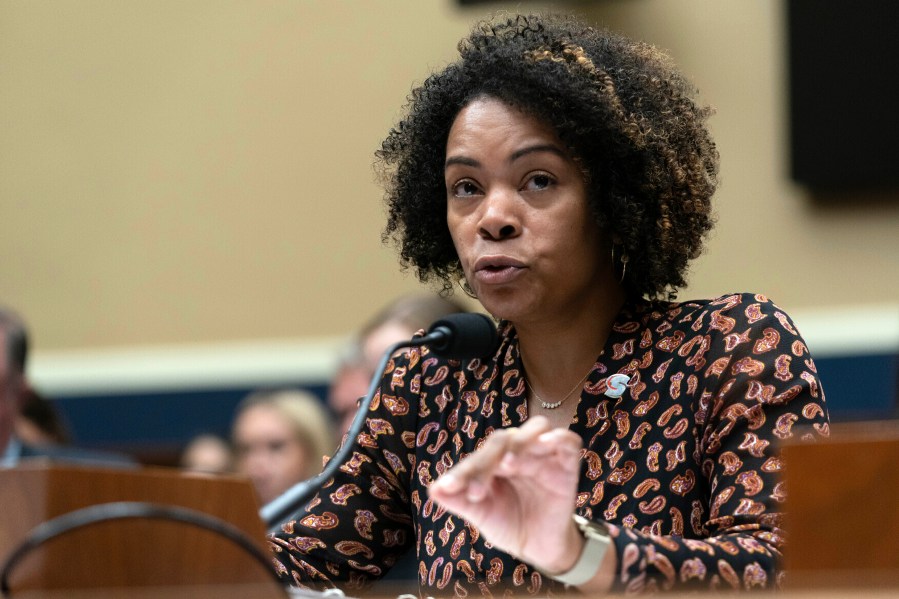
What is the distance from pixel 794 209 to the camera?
4.82 metres

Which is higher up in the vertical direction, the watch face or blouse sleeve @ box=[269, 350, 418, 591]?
the watch face

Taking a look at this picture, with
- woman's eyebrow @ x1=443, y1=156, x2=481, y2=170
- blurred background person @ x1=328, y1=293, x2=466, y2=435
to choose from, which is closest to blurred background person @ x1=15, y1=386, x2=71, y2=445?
blurred background person @ x1=328, y1=293, x2=466, y2=435

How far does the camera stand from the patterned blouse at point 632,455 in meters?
1.75

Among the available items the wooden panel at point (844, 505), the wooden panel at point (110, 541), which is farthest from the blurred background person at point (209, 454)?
the wooden panel at point (844, 505)

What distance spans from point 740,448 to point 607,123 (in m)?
0.59

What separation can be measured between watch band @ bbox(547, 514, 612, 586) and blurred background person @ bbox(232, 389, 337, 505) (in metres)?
3.13

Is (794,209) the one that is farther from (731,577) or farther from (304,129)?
(731,577)

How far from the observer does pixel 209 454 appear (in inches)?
204

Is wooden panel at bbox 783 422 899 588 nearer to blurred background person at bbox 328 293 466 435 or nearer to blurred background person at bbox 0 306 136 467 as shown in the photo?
blurred background person at bbox 328 293 466 435

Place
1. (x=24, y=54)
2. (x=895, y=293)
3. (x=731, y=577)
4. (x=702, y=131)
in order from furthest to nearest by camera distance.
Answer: (x=24, y=54) → (x=895, y=293) → (x=702, y=131) → (x=731, y=577)

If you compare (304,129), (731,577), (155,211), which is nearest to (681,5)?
(304,129)

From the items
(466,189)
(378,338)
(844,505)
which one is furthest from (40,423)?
(844,505)

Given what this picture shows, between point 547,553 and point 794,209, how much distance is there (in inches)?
141

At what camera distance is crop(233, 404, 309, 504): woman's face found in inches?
183
